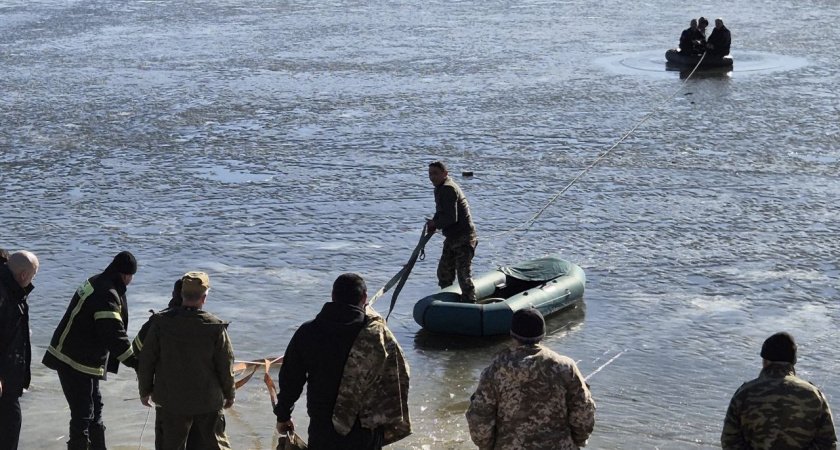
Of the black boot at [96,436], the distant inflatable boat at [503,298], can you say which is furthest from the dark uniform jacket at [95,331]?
the distant inflatable boat at [503,298]

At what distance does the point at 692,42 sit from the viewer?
90.6 ft

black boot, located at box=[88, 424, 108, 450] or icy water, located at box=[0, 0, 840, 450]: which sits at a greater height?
black boot, located at box=[88, 424, 108, 450]

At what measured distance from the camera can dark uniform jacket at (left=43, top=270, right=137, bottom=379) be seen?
6.75m

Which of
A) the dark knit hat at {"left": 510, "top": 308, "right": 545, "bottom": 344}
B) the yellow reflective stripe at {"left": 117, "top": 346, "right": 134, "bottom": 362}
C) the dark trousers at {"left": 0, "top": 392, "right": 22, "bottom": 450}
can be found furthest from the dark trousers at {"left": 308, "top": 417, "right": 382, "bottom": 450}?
the dark trousers at {"left": 0, "top": 392, "right": 22, "bottom": 450}

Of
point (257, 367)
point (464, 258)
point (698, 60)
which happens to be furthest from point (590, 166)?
point (698, 60)

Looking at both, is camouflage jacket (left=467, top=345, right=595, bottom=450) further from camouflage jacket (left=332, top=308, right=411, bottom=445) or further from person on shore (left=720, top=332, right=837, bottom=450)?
person on shore (left=720, top=332, right=837, bottom=450)

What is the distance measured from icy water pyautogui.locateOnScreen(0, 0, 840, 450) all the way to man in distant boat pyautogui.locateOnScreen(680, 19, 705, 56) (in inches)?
37.0

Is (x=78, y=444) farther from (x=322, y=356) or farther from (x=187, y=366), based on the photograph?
(x=322, y=356)

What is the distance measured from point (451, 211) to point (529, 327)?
5.34m

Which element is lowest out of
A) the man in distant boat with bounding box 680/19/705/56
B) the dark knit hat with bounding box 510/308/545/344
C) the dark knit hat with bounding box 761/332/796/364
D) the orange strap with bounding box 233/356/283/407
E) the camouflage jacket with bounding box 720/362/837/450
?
the man in distant boat with bounding box 680/19/705/56

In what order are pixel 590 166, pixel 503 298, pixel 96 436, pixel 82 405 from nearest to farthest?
pixel 82 405
pixel 96 436
pixel 503 298
pixel 590 166

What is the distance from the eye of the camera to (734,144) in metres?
18.8

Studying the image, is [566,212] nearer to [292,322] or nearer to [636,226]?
[636,226]

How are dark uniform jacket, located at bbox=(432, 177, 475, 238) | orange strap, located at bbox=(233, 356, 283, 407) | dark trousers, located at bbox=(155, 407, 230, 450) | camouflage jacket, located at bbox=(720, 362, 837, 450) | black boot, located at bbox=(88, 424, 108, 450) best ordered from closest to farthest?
camouflage jacket, located at bbox=(720, 362, 837, 450)
dark trousers, located at bbox=(155, 407, 230, 450)
black boot, located at bbox=(88, 424, 108, 450)
orange strap, located at bbox=(233, 356, 283, 407)
dark uniform jacket, located at bbox=(432, 177, 475, 238)
